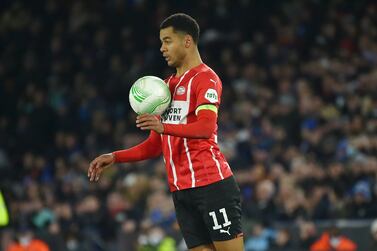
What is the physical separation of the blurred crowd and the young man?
6173mm

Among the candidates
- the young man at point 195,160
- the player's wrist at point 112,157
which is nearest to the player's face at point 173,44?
the young man at point 195,160

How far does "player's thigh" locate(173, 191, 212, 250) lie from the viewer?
6.14 m

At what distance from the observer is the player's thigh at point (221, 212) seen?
600 cm

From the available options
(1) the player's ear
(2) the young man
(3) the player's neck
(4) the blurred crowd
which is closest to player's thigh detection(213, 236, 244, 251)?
(2) the young man

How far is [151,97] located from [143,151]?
1.72 ft

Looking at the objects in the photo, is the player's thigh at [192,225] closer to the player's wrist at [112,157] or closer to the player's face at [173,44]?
the player's wrist at [112,157]

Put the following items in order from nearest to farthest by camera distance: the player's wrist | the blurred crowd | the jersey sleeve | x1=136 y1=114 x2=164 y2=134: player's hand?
x1=136 y1=114 x2=164 y2=134: player's hand < the jersey sleeve < the player's wrist < the blurred crowd

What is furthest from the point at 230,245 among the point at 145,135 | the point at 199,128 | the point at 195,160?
the point at 145,135

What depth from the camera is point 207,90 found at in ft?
19.6

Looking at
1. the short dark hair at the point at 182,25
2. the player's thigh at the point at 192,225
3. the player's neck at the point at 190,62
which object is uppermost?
the short dark hair at the point at 182,25

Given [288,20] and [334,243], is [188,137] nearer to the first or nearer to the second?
[334,243]

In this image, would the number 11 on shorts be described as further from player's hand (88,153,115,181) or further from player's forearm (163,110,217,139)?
player's hand (88,153,115,181)

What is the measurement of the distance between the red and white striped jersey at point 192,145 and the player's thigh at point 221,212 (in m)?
0.06

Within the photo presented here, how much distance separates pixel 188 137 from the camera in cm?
582
